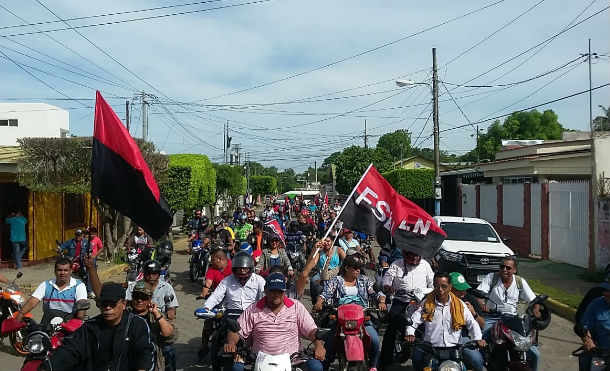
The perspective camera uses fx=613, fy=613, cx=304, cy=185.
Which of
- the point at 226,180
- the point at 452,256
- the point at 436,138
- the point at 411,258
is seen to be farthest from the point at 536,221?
the point at 226,180

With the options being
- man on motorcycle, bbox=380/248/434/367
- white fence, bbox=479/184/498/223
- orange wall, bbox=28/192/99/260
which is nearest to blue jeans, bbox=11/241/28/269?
orange wall, bbox=28/192/99/260

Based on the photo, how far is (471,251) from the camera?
13062 millimetres

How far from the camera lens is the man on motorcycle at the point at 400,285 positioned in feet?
25.2

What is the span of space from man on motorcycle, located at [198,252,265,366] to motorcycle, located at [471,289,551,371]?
2.57m

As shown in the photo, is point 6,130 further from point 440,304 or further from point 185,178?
point 440,304

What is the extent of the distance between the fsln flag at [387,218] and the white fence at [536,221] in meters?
13.1

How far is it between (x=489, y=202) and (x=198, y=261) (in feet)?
47.1

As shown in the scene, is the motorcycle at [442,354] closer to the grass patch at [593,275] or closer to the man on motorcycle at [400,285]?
the man on motorcycle at [400,285]

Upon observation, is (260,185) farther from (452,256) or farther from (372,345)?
(372,345)

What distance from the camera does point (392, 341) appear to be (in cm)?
770

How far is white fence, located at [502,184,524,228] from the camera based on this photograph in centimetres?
2165

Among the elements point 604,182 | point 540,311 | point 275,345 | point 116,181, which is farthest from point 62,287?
point 604,182

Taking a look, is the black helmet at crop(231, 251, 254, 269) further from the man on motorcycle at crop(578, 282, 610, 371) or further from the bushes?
the bushes

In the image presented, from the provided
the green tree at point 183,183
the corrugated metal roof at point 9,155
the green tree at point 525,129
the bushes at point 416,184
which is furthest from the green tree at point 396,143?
the corrugated metal roof at point 9,155
